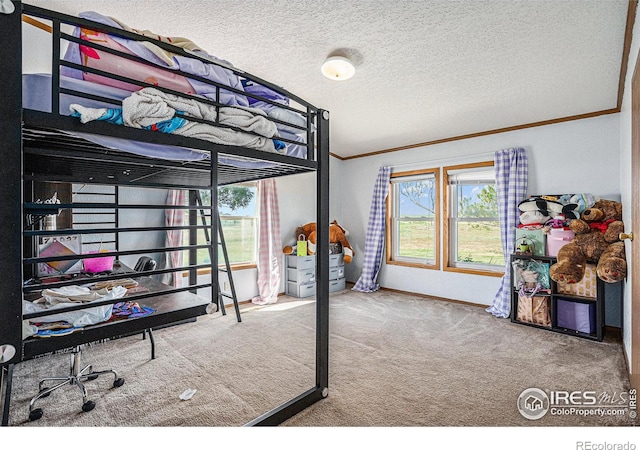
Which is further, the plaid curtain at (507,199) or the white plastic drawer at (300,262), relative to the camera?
the white plastic drawer at (300,262)

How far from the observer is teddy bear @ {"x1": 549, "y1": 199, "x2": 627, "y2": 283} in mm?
2922

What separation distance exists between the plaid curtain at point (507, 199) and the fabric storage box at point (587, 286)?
622 mm

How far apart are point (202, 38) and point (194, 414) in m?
2.56

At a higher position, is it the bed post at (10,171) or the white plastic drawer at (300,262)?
the bed post at (10,171)

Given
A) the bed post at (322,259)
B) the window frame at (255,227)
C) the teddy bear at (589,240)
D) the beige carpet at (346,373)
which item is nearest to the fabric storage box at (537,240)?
the teddy bear at (589,240)

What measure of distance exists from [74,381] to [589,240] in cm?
417

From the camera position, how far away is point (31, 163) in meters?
2.24

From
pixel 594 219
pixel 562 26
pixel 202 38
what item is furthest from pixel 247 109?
pixel 594 219

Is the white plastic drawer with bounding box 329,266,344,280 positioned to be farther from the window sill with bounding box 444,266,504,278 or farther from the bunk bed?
the bunk bed

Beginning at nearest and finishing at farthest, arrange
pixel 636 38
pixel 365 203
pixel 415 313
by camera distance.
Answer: pixel 636 38 < pixel 415 313 < pixel 365 203

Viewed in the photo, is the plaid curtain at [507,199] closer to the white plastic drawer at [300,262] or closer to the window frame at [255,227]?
the white plastic drawer at [300,262]

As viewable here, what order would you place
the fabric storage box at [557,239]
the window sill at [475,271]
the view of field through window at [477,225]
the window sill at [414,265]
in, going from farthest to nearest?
the window sill at [414,265]
the view of field through window at [477,225]
the window sill at [475,271]
the fabric storage box at [557,239]

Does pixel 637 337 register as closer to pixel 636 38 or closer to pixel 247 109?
pixel 636 38

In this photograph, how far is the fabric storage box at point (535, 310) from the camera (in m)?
3.42
